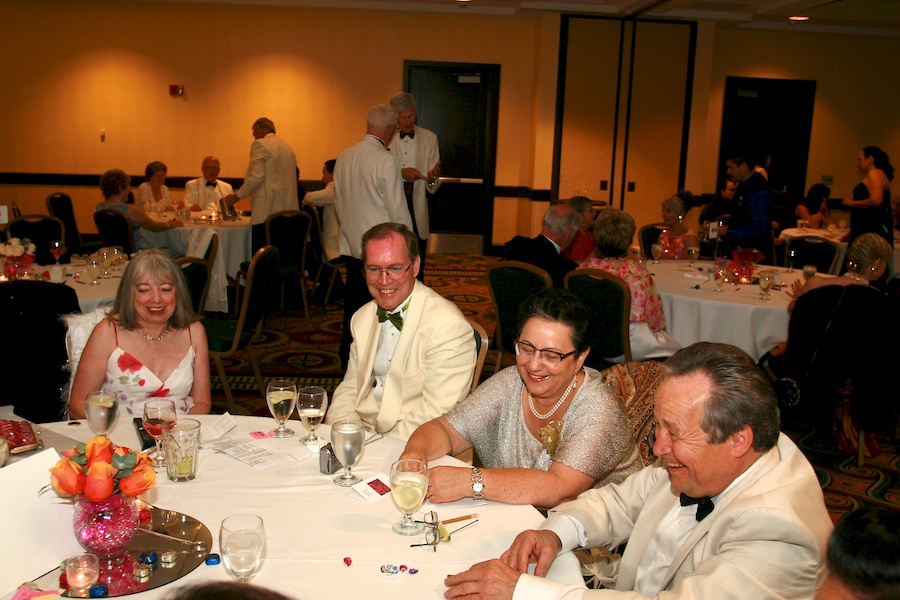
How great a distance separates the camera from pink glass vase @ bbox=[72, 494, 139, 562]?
A: 1529 millimetres

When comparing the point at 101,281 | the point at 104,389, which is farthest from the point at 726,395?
the point at 101,281

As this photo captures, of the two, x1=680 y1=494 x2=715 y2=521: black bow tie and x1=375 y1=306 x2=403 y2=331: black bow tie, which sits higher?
x1=375 y1=306 x2=403 y2=331: black bow tie

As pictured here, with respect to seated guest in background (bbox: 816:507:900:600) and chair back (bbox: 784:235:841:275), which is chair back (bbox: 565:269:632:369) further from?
seated guest in background (bbox: 816:507:900:600)

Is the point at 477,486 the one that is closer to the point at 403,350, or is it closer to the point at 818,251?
the point at 403,350

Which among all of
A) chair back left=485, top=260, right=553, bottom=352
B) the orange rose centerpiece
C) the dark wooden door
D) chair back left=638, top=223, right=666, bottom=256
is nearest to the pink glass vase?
the orange rose centerpiece

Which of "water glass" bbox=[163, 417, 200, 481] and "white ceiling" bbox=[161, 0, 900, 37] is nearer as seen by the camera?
"water glass" bbox=[163, 417, 200, 481]

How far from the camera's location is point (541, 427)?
2.35 metres

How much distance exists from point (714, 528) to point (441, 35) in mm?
9788

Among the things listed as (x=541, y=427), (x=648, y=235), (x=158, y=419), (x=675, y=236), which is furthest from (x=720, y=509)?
(x=648, y=235)

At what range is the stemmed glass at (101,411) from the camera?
2.08m

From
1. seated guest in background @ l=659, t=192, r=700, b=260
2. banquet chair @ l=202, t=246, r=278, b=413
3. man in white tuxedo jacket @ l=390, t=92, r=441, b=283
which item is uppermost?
man in white tuxedo jacket @ l=390, t=92, r=441, b=283

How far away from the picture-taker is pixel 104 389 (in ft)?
9.26

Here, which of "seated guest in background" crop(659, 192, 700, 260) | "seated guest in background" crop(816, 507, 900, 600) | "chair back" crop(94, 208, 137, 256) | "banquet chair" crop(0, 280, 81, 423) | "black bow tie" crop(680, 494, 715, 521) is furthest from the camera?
"chair back" crop(94, 208, 137, 256)

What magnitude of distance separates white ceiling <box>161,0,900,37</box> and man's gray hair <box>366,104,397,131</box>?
15.9 feet
